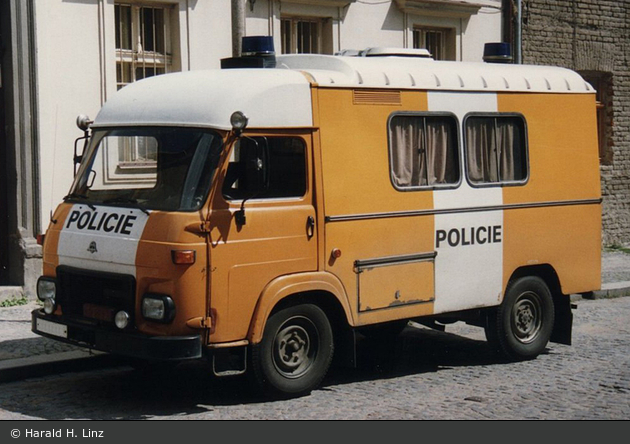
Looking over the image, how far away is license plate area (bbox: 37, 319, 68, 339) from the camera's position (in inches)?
322

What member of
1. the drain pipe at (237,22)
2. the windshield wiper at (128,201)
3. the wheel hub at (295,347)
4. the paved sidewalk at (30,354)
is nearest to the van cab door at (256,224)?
the wheel hub at (295,347)

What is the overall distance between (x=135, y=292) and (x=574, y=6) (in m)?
14.4

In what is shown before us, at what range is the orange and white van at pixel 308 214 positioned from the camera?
7.75 meters

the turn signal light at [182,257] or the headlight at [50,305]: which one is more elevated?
the turn signal light at [182,257]

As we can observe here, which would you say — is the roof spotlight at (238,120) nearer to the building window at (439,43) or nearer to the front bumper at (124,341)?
the front bumper at (124,341)

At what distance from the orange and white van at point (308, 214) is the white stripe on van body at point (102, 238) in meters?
0.01

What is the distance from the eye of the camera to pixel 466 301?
9508 mm

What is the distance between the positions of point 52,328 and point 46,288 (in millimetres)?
344

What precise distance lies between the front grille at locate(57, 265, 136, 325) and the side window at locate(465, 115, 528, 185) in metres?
3.29

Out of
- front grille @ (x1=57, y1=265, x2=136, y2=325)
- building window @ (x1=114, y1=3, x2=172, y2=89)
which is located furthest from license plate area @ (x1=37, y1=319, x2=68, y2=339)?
building window @ (x1=114, y1=3, x2=172, y2=89)

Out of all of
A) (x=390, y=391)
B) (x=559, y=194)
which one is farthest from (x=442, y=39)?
(x=390, y=391)

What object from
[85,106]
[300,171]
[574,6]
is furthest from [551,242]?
[574,6]

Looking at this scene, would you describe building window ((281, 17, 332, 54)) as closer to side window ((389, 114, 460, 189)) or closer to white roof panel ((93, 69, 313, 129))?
side window ((389, 114, 460, 189))
